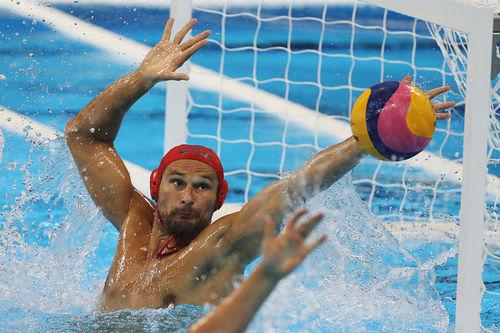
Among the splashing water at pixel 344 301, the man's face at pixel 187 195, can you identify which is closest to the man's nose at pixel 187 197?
the man's face at pixel 187 195

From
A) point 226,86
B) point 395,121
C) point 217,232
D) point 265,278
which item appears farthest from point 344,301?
point 226,86

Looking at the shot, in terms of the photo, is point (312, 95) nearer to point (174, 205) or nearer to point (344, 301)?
point (344, 301)

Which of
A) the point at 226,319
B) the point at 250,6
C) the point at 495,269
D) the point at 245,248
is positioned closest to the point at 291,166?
the point at 495,269

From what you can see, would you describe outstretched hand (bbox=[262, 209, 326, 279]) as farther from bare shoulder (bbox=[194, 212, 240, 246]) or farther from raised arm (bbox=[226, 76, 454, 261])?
bare shoulder (bbox=[194, 212, 240, 246])

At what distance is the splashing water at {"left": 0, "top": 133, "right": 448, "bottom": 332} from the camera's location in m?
3.11

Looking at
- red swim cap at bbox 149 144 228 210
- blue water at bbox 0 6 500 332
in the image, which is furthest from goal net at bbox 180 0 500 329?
red swim cap at bbox 149 144 228 210

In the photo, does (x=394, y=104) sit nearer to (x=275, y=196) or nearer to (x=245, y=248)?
(x=275, y=196)

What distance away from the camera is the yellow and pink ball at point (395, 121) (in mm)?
2525

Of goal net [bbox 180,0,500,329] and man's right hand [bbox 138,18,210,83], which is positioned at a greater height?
man's right hand [bbox 138,18,210,83]

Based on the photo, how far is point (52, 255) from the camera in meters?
3.44

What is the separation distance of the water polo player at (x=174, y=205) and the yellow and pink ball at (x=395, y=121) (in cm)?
10

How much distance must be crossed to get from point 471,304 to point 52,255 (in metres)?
1.45

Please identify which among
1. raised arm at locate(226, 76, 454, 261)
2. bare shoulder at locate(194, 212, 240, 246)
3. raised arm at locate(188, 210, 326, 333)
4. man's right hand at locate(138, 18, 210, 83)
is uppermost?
man's right hand at locate(138, 18, 210, 83)

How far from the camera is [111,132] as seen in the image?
10.7 feet
